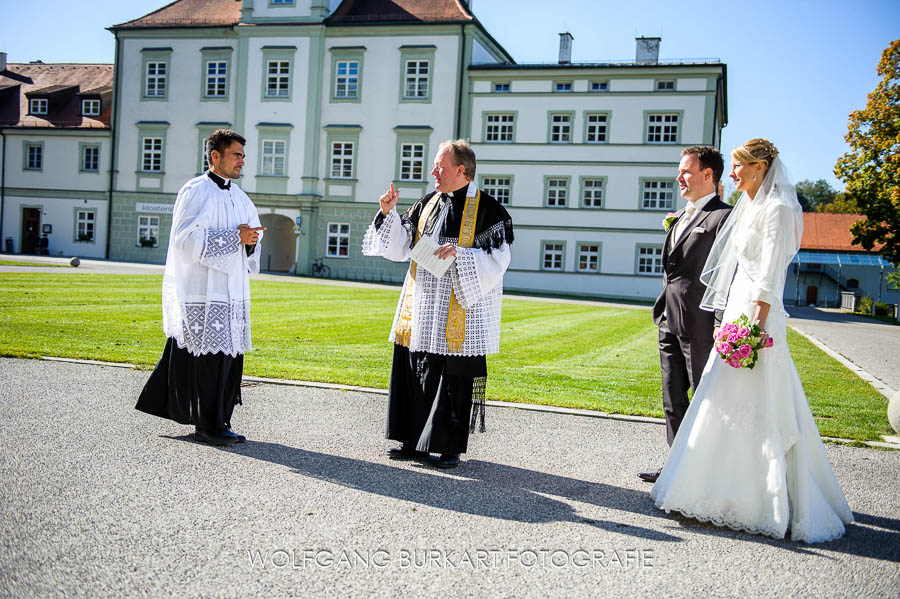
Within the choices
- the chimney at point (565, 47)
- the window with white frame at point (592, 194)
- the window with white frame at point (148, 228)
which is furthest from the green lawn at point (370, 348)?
the chimney at point (565, 47)

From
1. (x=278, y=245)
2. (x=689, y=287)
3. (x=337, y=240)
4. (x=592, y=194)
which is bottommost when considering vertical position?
(x=689, y=287)

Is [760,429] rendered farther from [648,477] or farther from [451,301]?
[451,301]

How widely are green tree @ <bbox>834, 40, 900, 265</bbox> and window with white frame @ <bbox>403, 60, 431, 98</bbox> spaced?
1995 cm

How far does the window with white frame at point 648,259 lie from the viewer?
128 ft

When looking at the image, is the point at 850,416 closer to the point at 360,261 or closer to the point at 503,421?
the point at 503,421

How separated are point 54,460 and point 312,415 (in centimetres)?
231

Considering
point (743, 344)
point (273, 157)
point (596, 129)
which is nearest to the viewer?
point (743, 344)

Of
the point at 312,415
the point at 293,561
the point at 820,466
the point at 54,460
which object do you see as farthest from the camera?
the point at 312,415

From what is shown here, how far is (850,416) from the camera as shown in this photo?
8.12 metres

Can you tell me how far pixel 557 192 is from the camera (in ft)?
133

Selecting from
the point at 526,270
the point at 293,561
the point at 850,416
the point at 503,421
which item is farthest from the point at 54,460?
the point at 526,270

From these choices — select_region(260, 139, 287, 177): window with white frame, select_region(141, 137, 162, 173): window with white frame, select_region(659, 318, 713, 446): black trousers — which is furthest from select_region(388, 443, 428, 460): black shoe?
select_region(141, 137, 162, 173): window with white frame

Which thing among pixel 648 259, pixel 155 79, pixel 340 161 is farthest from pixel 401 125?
pixel 155 79

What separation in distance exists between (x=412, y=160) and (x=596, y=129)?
30.3 feet
